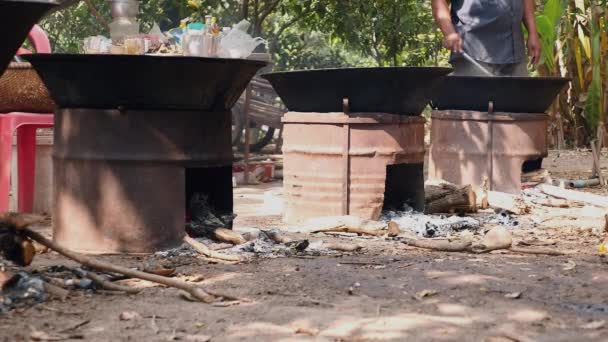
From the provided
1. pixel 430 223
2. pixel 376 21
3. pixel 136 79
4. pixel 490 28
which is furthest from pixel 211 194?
pixel 376 21

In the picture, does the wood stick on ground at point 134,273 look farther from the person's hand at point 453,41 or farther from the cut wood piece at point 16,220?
the person's hand at point 453,41

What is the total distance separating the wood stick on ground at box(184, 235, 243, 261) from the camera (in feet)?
15.7

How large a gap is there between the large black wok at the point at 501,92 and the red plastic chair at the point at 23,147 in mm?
3168

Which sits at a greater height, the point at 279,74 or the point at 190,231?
the point at 279,74

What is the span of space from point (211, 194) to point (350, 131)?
121cm

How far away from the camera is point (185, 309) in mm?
3707

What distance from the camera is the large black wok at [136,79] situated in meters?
4.86

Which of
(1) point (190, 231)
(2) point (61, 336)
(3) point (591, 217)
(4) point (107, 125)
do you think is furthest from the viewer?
(3) point (591, 217)

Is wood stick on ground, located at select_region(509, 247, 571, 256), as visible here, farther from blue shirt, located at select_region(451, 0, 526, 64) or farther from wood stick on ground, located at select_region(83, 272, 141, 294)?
blue shirt, located at select_region(451, 0, 526, 64)

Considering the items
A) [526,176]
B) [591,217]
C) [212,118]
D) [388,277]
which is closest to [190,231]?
[212,118]

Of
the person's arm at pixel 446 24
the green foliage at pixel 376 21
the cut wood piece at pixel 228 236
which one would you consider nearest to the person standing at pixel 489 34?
the person's arm at pixel 446 24

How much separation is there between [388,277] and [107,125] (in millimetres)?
1620

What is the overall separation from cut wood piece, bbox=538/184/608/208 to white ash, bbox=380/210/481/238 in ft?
5.12

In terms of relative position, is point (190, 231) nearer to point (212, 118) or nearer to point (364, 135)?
point (212, 118)
